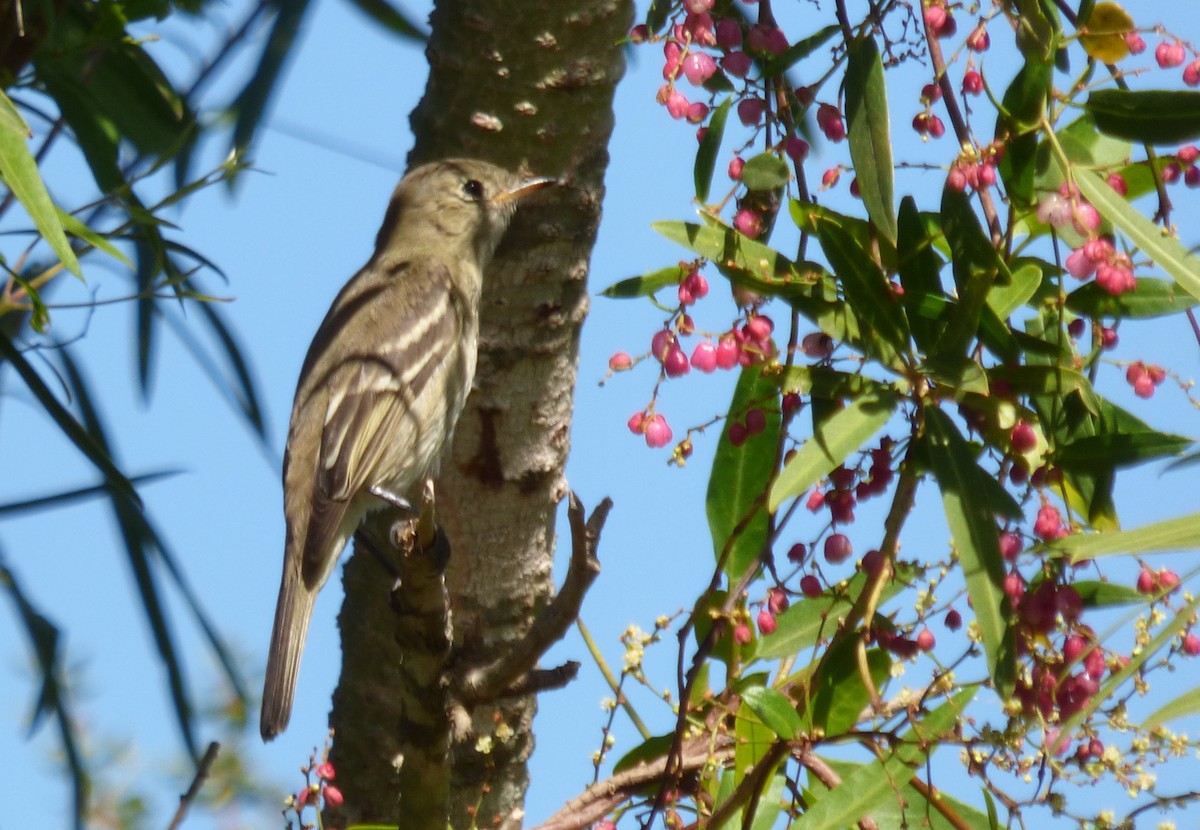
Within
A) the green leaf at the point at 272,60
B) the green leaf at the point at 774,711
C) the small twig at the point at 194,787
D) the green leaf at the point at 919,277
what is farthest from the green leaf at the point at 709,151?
the green leaf at the point at 272,60

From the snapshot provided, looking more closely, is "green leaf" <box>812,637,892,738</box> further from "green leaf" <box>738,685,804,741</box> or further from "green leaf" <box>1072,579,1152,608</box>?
"green leaf" <box>1072,579,1152,608</box>

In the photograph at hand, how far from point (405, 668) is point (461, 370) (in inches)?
30.8

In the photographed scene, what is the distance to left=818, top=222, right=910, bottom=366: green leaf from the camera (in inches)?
73.7

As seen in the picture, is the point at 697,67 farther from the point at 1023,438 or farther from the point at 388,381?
the point at 388,381

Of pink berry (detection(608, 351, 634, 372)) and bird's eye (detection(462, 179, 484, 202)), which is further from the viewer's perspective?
bird's eye (detection(462, 179, 484, 202))

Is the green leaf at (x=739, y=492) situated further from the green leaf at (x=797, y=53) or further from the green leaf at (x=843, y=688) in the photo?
the green leaf at (x=797, y=53)

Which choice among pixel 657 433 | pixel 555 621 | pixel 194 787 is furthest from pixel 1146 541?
pixel 194 787

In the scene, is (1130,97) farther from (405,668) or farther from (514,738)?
(514,738)

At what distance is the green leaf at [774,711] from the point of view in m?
2.03

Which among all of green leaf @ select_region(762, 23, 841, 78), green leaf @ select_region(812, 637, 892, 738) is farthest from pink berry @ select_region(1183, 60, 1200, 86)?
green leaf @ select_region(812, 637, 892, 738)

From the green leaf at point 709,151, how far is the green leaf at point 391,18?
201 centimetres

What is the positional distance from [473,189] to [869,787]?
188 cm

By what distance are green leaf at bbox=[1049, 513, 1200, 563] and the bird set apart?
4.85ft

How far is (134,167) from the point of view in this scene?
374 centimetres
